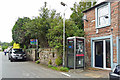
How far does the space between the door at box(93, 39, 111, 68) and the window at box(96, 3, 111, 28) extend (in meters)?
1.28

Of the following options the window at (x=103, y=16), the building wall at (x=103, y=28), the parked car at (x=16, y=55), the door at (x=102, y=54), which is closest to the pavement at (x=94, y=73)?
the door at (x=102, y=54)

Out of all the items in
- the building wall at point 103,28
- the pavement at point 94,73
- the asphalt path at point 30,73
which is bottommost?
the asphalt path at point 30,73

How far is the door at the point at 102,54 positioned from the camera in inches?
378

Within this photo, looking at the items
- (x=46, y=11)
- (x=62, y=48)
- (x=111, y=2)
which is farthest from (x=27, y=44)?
(x=111, y=2)

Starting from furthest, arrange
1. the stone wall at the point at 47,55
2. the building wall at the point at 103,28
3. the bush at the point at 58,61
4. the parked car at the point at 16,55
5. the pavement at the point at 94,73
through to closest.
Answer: the parked car at the point at 16,55, the stone wall at the point at 47,55, the bush at the point at 58,61, the building wall at the point at 103,28, the pavement at the point at 94,73

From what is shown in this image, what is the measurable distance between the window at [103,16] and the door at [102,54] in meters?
1.28

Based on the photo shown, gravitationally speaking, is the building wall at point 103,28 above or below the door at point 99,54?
above

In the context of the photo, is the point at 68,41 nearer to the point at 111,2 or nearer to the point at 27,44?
the point at 111,2

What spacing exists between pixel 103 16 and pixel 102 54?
2865mm

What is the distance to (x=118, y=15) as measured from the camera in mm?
8758

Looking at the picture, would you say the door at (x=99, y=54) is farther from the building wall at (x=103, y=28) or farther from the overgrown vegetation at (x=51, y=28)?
the overgrown vegetation at (x=51, y=28)

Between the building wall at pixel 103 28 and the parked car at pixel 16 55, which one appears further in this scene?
the parked car at pixel 16 55

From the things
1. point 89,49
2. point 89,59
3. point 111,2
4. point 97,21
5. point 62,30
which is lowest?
point 89,59

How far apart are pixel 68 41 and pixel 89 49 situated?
6.97 feet
